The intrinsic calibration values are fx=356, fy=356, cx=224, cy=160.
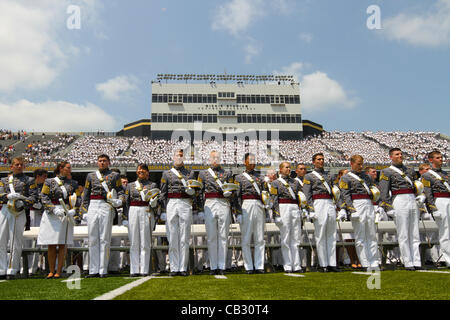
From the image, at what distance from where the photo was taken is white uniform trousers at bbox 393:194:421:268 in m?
7.57

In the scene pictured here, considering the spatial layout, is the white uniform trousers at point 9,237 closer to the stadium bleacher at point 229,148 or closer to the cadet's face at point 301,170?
the cadet's face at point 301,170

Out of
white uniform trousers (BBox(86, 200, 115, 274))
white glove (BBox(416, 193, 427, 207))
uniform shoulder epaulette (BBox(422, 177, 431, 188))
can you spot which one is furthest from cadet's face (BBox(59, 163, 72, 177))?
uniform shoulder epaulette (BBox(422, 177, 431, 188))

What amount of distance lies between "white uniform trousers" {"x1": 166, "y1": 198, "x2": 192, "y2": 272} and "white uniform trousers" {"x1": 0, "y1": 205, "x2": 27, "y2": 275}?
3367mm

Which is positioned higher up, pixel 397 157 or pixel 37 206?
pixel 397 157

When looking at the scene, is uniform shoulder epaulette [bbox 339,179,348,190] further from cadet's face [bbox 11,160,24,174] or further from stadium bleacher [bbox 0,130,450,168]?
stadium bleacher [bbox 0,130,450,168]

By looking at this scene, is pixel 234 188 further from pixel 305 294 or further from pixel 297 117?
pixel 297 117

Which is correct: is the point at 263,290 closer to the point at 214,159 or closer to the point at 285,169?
the point at 214,159

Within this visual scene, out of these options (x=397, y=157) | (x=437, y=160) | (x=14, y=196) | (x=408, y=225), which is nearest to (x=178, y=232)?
(x=14, y=196)

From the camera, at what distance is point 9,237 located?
7797mm

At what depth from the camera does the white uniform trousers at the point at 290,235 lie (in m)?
7.62

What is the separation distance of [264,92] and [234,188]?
5749cm

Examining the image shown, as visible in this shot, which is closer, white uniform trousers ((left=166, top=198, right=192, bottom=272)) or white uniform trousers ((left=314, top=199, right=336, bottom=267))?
white uniform trousers ((left=166, top=198, right=192, bottom=272))

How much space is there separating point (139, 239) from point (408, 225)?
573 centimetres
